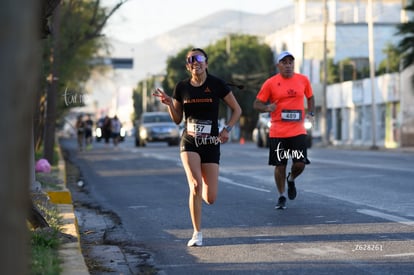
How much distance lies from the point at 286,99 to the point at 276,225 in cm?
233

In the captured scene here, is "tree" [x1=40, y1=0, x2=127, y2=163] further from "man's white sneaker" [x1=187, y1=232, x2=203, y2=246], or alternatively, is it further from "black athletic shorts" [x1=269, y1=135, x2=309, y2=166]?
"man's white sneaker" [x1=187, y1=232, x2=203, y2=246]

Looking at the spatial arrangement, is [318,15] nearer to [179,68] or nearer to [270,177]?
[179,68]

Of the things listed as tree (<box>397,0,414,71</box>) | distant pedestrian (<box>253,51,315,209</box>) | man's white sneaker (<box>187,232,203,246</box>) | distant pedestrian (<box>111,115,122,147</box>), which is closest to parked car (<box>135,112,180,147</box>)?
distant pedestrian (<box>111,115,122,147</box>)

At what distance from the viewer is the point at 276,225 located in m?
10.7

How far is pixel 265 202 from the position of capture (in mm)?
13727

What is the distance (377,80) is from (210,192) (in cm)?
5613

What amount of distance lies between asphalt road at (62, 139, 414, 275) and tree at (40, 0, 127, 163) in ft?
8.93

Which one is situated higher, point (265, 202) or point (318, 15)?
point (318, 15)

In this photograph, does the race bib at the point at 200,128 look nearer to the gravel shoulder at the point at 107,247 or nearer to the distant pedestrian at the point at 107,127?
the gravel shoulder at the point at 107,247

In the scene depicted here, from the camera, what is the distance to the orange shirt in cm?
1248

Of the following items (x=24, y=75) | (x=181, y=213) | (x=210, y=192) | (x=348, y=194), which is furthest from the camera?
(x=348, y=194)

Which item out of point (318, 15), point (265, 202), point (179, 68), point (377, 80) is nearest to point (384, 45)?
point (318, 15)

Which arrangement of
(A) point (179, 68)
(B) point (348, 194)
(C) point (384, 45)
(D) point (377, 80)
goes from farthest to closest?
(A) point (179, 68) → (C) point (384, 45) → (D) point (377, 80) → (B) point (348, 194)

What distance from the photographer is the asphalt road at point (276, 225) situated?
7832mm
